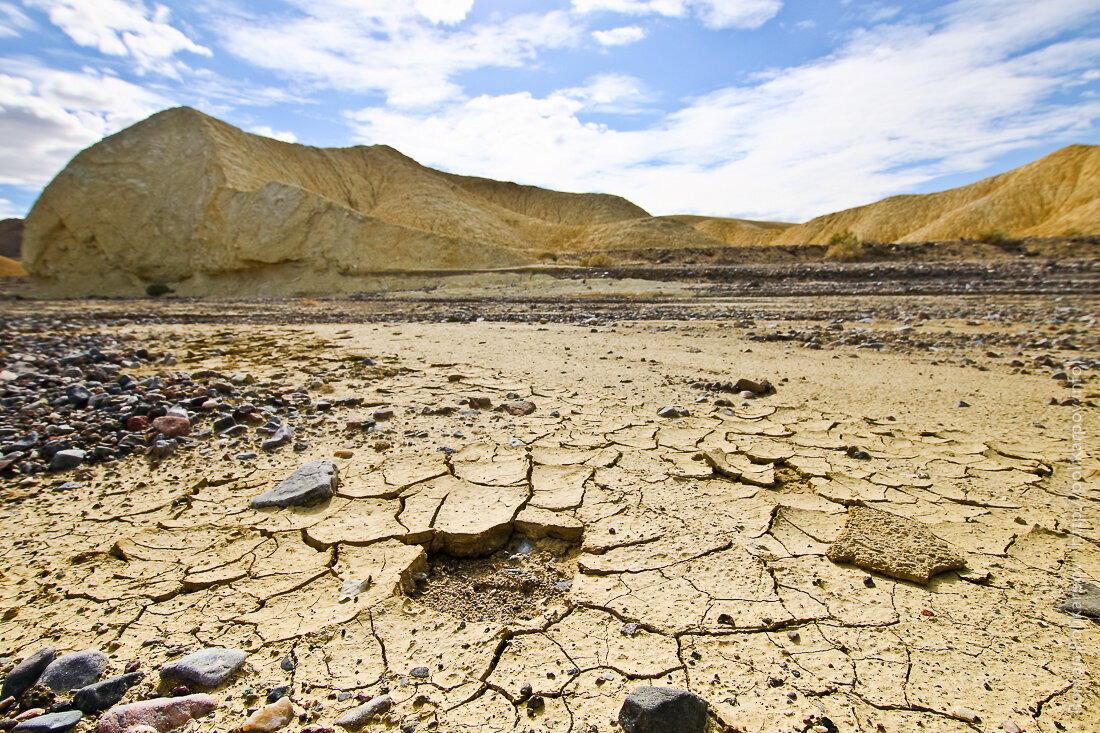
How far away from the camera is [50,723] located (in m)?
1.29

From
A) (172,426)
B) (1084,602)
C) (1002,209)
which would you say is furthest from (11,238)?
(1002,209)

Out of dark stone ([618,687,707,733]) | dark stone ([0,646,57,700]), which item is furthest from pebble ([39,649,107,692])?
dark stone ([618,687,707,733])

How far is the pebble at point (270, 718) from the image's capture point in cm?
131

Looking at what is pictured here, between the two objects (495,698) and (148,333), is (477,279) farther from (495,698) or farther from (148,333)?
(495,698)

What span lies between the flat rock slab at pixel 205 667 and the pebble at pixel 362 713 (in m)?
0.42

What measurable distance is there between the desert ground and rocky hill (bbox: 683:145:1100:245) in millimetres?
36111

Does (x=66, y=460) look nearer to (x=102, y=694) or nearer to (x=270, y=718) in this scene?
(x=102, y=694)

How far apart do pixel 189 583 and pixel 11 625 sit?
0.51 m

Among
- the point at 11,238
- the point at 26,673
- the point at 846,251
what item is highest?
the point at 11,238

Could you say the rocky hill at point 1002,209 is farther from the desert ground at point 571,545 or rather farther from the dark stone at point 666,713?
the dark stone at point 666,713

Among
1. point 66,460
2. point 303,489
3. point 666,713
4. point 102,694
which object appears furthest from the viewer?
point 66,460

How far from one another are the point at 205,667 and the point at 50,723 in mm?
340

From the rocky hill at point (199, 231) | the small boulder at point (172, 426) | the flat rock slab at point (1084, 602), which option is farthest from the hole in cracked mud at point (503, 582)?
the rocky hill at point (199, 231)

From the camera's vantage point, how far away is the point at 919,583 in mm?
1818
